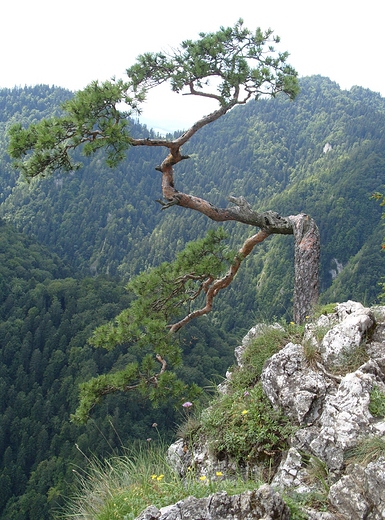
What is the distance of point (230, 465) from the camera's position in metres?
4.51

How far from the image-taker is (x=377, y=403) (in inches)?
158

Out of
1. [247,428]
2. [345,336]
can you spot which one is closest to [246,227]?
[345,336]

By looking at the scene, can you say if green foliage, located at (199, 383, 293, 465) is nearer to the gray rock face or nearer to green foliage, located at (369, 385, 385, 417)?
green foliage, located at (369, 385, 385, 417)

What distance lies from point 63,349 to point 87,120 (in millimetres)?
72474

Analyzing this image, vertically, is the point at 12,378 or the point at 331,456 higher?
the point at 331,456

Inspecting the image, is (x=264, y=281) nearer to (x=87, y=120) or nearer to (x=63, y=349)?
(x=63, y=349)

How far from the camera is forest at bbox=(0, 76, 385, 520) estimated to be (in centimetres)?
5553

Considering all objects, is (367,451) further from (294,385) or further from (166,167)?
(166,167)

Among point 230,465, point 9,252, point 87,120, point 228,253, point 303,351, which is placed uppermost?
point 9,252

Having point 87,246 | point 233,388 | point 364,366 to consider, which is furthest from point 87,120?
point 87,246

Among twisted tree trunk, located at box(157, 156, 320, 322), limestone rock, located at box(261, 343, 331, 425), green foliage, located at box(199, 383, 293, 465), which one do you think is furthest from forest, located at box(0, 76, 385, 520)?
limestone rock, located at box(261, 343, 331, 425)

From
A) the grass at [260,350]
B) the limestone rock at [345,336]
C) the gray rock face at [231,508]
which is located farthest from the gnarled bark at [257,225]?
the gray rock face at [231,508]

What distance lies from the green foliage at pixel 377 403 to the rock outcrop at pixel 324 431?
0.05 feet

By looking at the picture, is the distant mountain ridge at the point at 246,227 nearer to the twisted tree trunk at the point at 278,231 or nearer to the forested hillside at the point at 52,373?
the forested hillside at the point at 52,373
